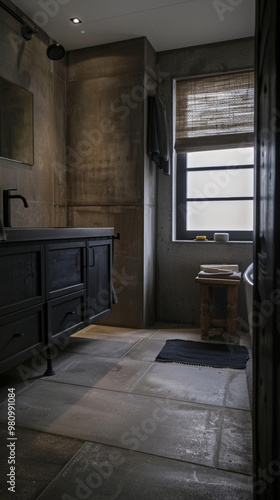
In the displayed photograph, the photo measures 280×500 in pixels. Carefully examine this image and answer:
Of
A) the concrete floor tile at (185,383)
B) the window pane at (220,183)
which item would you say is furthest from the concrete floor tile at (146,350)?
the window pane at (220,183)

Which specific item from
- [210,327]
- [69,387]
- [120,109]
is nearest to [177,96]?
[120,109]

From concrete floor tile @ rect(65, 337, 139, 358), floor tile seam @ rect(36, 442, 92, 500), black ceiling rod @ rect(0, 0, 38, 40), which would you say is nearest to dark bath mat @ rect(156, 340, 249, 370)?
concrete floor tile @ rect(65, 337, 139, 358)

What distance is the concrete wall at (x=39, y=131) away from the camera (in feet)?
9.15

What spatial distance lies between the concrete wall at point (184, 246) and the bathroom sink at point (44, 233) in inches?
47.0

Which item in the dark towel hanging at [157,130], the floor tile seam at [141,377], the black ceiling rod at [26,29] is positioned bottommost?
the floor tile seam at [141,377]

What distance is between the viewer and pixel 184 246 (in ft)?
12.3

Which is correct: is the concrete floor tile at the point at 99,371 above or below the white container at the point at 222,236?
below

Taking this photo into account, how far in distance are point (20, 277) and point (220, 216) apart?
244 cm

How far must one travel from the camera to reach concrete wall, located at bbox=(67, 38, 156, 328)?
3432 mm

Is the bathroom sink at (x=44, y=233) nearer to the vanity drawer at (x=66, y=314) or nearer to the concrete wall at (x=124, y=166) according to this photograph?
the vanity drawer at (x=66, y=314)

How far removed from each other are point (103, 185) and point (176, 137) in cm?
94

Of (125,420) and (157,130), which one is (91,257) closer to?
(125,420)

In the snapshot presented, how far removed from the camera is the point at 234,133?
11.6ft

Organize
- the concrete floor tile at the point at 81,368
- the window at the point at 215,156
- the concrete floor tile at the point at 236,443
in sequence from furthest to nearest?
the window at the point at 215,156, the concrete floor tile at the point at 81,368, the concrete floor tile at the point at 236,443
